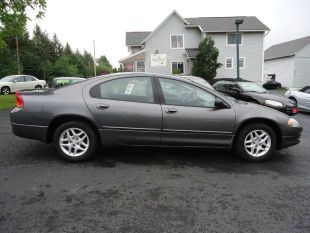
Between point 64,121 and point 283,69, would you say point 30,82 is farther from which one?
point 283,69

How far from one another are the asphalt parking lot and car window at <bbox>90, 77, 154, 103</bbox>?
3.53ft

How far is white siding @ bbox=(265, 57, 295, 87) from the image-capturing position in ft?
117

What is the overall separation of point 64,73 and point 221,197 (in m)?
56.5

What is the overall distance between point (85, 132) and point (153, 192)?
63.5 inches

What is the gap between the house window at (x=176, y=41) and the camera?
1177 inches

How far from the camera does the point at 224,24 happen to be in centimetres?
2986

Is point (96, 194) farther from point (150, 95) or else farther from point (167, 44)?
point (167, 44)

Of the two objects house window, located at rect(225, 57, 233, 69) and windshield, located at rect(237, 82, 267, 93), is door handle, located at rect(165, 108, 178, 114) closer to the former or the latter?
windshield, located at rect(237, 82, 267, 93)

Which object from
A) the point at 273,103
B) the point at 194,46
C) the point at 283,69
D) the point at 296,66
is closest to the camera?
the point at 273,103

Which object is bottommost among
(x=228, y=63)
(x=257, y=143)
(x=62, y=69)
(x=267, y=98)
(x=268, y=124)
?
(x=257, y=143)

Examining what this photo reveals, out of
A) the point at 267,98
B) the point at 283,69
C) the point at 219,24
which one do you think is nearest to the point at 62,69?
the point at 219,24

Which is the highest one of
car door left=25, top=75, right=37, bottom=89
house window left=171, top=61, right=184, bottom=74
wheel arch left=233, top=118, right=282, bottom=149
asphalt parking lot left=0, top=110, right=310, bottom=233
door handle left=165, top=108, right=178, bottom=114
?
house window left=171, top=61, right=184, bottom=74

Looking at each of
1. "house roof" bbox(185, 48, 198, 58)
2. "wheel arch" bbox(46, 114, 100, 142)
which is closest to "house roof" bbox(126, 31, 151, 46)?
"house roof" bbox(185, 48, 198, 58)

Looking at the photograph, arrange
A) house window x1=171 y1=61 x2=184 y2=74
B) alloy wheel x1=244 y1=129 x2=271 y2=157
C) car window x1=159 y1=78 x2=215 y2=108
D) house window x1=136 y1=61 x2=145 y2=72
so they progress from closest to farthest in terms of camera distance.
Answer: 1. car window x1=159 y1=78 x2=215 y2=108
2. alloy wheel x1=244 y1=129 x2=271 y2=157
3. house window x1=171 y1=61 x2=184 y2=74
4. house window x1=136 y1=61 x2=145 y2=72
